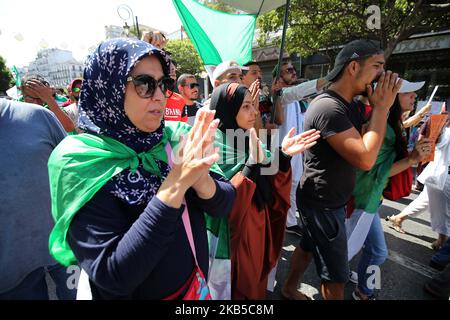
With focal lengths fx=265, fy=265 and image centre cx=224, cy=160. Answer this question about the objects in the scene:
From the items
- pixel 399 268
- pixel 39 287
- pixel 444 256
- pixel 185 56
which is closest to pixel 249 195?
pixel 39 287

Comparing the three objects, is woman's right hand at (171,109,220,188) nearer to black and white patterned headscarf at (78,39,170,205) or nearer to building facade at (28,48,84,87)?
black and white patterned headscarf at (78,39,170,205)

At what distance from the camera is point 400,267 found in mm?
2967

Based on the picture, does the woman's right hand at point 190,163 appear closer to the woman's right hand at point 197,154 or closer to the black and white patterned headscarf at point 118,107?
the woman's right hand at point 197,154

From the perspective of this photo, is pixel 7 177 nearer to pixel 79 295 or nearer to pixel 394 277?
pixel 79 295

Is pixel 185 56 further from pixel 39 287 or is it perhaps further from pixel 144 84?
pixel 144 84

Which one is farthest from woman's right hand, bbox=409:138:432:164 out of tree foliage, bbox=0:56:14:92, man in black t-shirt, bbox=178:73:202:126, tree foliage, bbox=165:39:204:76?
tree foliage, bbox=0:56:14:92

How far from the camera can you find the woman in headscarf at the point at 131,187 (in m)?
0.89

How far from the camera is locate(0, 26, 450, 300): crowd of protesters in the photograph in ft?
3.06

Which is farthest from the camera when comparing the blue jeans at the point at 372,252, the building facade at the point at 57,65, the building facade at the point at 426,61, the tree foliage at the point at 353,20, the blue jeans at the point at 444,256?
the building facade at the point at 57,65

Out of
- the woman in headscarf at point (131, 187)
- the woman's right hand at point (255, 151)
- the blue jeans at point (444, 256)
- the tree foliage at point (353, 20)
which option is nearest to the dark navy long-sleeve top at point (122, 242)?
the woman in headscarf at point (131, 187)

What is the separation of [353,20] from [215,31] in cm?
696

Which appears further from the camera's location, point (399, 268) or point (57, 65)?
point (57, 65)

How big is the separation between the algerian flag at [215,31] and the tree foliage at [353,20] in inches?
197

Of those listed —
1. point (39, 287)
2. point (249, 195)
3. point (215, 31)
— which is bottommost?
point (39, 287)
